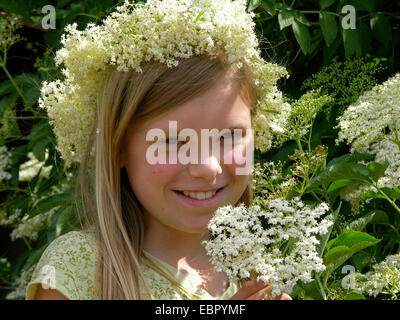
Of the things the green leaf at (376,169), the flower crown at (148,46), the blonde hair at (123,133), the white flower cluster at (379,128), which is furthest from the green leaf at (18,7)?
the green leaf at (376,169)

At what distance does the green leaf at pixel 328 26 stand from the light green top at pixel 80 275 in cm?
86

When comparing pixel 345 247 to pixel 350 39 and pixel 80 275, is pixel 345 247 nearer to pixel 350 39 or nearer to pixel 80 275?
pixel 80 275

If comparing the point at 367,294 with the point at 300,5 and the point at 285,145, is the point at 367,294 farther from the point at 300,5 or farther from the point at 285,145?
the point at 300,5

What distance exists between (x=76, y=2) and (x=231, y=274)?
57.4 inches

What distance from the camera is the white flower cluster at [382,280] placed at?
4.61ft

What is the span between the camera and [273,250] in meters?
1.24

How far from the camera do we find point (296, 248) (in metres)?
1.24

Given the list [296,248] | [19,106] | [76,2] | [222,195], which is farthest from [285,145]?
[19,106]

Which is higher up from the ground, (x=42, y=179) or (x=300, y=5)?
(x=300, y=5)

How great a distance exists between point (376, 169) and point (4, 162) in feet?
5.08

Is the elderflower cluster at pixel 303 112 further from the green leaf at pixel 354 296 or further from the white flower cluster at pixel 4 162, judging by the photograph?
the white flower cluster at pixel 4 162

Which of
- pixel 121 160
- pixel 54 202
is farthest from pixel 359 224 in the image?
pixel 54 202

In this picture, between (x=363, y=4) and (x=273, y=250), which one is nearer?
(x=273, y=250)

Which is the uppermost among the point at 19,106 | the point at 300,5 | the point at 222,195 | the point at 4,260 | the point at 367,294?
the point at 300,5
